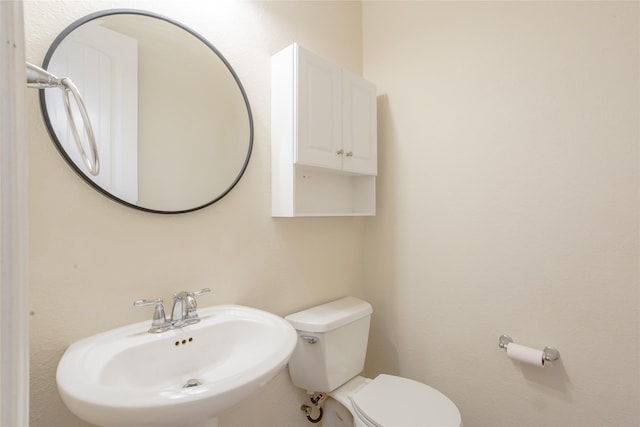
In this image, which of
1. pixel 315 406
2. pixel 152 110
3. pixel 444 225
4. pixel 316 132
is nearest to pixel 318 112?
pixel 316 132

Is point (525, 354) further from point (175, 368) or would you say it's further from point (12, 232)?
point (12, 232)

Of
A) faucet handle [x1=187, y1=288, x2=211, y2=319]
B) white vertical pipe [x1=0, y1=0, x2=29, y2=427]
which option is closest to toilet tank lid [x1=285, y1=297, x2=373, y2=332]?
faucet handle [x1=187, y1=288, x2=211, y2=319]

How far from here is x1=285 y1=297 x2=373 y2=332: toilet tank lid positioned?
3.97 ft

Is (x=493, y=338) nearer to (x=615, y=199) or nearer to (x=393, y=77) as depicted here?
(x=615, y=199)

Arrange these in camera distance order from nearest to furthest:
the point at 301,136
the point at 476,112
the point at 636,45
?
the point at 636,45 < the point at 301,136 < the point at 476,112

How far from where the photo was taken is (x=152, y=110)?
954 millimetres

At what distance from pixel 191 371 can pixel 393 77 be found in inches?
63.5

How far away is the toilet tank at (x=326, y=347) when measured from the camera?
121 centimetres

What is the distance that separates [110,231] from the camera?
2.86ft

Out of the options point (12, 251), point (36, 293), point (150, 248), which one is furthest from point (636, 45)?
point (36, 293)

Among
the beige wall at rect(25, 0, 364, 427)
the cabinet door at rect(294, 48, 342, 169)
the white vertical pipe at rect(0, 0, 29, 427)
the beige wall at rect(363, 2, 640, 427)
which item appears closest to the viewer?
the white vertical pipe at rect(0, 0, 29, 427)

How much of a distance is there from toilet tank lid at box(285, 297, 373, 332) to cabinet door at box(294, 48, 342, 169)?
2.18 feet

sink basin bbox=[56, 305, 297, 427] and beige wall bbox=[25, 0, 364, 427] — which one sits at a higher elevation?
beige wall bbox=[25, 0, 364, 427]

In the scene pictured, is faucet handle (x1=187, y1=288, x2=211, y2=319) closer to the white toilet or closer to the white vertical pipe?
the white toilet
